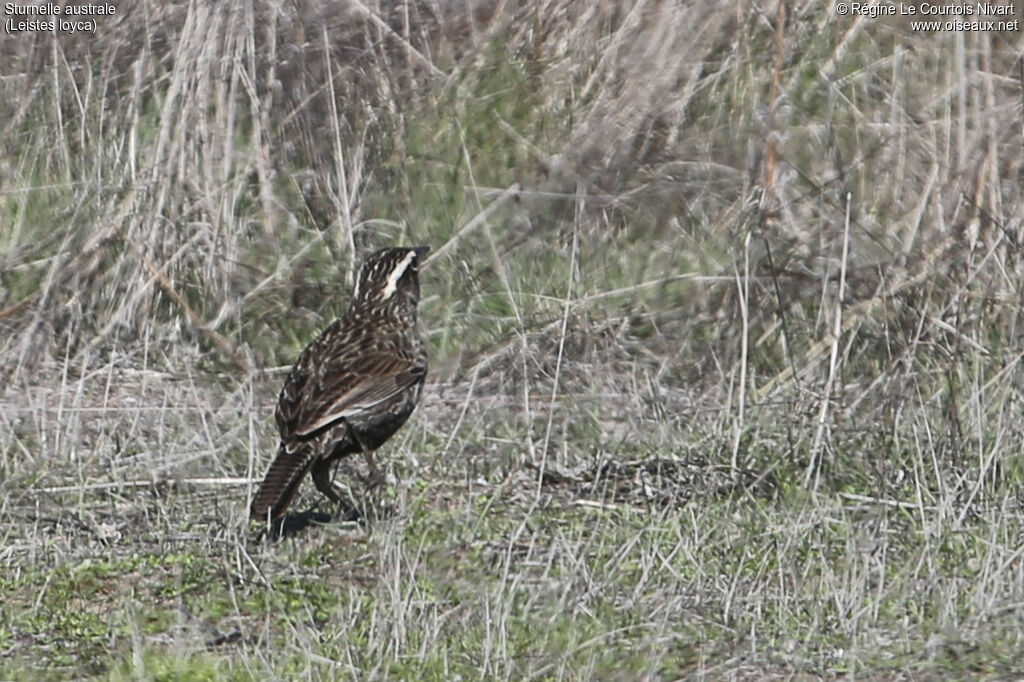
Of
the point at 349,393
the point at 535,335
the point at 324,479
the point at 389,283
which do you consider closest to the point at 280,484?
the point at 324,479

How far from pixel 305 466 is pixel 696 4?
13.3 ft

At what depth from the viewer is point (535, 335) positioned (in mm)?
8500

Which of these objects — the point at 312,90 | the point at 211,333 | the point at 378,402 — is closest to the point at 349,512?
the point at 378,402

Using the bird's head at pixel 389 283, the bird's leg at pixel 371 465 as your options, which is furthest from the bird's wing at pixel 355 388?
the bird's head at pixel 389 283

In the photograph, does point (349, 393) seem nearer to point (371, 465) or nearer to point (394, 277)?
point (371, 465)

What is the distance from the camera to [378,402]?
6.92 meters

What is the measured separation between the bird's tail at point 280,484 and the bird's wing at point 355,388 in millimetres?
86

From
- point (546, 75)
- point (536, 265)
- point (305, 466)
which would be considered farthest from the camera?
point (546, 75)

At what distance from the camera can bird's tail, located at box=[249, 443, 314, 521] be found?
21.3 ft

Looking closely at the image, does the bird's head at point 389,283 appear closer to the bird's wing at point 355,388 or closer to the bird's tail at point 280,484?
the bird's wing at point 355,388

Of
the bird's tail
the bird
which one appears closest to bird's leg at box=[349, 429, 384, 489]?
the bird

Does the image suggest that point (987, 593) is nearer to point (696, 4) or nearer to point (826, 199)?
point (826, 199)

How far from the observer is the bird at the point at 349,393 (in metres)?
6.62

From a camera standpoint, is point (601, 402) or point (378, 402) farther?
point (601, 402)
